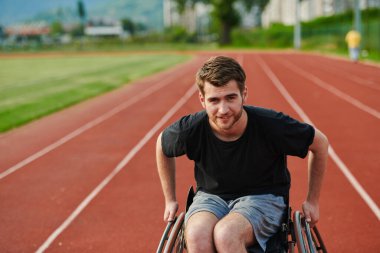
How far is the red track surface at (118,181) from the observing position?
4557 mm

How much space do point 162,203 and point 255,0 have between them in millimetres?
77856

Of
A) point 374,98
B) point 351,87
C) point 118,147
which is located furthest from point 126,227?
point 351,87

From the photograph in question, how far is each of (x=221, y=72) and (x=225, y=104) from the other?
0.16m

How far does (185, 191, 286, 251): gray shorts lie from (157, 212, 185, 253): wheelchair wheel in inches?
2.5

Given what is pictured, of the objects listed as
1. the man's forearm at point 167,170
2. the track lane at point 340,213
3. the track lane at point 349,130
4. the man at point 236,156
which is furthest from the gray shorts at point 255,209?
the track lane at point 349,130

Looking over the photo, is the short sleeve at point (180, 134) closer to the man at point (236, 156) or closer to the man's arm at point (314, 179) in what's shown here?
the man at point (236, 156)

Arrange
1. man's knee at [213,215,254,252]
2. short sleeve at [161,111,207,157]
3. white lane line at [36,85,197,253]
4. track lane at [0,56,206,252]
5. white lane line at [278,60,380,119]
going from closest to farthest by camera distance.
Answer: man's knee at [213,215,254,252] < short sleeve at [161,111,207,157] < white lane line at [36,85,197,253] < track lane at [0,56,206,252] < white lane line at [278,60,380,119]

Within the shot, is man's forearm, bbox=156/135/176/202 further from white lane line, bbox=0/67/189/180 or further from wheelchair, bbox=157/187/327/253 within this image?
white lane line, bbox=0/67/189/180

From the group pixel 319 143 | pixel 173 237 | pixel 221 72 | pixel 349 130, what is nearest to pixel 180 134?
pixel 221 72

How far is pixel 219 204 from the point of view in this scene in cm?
275

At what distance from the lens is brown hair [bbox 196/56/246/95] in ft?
8.36

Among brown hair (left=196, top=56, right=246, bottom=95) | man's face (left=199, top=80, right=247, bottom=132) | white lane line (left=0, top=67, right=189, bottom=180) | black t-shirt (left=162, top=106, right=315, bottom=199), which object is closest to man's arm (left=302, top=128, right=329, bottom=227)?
black t-shirt (left=162, top=106, right=315, bottom=199)

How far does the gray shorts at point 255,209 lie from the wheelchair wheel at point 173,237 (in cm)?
6

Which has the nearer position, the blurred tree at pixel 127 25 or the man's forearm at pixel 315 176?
the man's forearm at pixel 315 176
